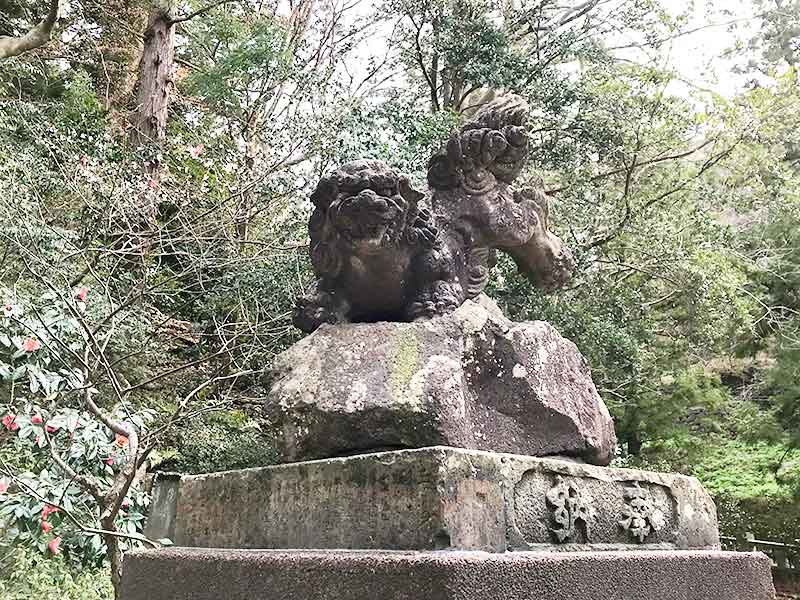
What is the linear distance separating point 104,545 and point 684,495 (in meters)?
2.77

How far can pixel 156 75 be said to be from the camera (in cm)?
832

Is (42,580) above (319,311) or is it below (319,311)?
below

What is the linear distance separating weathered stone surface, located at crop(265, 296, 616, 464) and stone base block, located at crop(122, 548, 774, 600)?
405mm

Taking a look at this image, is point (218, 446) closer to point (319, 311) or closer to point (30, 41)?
point (319, 311)

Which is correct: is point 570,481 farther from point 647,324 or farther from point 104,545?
point 647,324

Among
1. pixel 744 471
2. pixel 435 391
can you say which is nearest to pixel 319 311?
pixel 435 391

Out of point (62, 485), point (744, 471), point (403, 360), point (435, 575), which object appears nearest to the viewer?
point (435, 575)

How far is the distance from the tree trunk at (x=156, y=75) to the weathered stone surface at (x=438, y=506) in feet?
21.4

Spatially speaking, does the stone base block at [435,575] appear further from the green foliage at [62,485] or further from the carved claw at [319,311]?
the green foliage at [62,485]

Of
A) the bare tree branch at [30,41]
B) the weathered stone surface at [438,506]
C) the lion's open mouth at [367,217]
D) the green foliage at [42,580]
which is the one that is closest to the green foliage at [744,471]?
the green foliage at [42,580]

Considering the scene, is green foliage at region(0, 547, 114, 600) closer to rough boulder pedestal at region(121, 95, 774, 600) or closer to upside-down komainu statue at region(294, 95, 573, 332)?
rough boulder pedestal at region(121, 95, 774, 600)

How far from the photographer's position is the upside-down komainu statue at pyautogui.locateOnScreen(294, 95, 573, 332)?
238cm

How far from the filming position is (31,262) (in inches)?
190

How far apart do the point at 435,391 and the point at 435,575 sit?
0.66m
